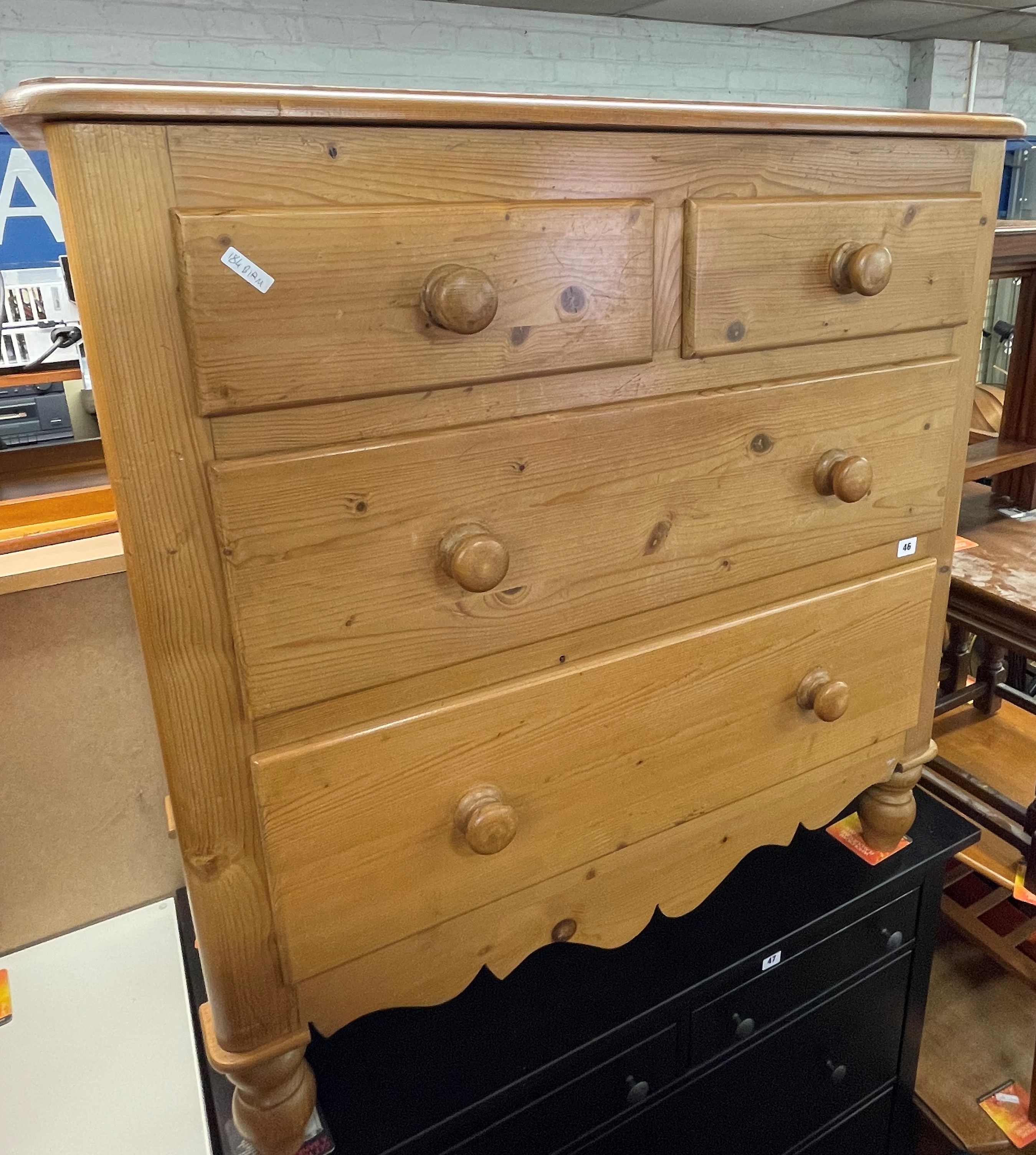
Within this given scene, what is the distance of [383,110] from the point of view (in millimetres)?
575

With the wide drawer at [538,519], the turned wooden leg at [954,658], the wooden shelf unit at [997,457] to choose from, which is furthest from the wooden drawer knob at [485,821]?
the turned wooden leg at [954,658]

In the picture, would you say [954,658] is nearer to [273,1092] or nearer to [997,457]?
[997,457]

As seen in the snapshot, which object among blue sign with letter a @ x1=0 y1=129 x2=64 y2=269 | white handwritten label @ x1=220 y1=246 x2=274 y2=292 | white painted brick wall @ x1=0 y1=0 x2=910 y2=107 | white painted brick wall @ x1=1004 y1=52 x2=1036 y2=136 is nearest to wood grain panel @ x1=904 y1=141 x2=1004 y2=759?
white handwritten label @ x1=220 y1=246 x2=274 y2=292

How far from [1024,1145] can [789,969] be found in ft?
2.22

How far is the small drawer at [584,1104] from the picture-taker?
898 millimetres

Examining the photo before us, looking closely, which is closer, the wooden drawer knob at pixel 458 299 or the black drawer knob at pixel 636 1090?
the wooden drawer knob at pixel 458 299

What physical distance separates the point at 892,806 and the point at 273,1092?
762 mm

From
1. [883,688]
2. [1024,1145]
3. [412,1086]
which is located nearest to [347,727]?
[412,1086]

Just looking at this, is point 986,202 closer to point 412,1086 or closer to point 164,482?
point 164,482

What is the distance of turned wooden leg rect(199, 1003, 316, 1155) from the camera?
753 millimetres

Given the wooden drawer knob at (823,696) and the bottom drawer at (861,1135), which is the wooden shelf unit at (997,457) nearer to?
the wooden drawer knob at (823,696)

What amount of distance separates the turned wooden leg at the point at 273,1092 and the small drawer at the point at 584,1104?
0.51 feet

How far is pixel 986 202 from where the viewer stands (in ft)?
2.89

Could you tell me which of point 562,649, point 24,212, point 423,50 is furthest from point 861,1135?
point 423,50
